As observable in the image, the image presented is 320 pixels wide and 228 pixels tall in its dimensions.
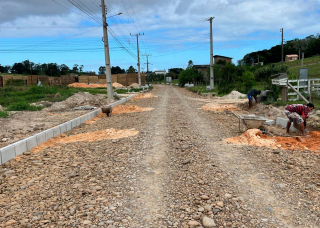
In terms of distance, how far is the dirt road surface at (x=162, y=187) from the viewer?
3.35 meters

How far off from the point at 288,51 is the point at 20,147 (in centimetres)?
8948

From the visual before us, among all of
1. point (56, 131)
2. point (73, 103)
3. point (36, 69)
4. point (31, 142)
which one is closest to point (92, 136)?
point (56, 131)

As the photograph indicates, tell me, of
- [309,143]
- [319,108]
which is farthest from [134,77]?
[309,143]

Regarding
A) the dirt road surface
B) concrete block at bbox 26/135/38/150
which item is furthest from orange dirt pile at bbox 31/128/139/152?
the dirt road surface

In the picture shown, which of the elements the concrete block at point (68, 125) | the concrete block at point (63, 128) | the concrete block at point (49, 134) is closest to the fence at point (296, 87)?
the concrete block at point (68, 125)

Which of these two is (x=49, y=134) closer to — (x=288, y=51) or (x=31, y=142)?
(x=31, y=142)

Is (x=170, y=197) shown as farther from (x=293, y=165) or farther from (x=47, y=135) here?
(x=47, y=135)

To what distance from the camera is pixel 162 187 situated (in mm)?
4227

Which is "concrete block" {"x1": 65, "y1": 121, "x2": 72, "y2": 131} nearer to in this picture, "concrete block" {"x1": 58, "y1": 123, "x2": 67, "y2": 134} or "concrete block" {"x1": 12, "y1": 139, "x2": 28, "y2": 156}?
"concrete block" {"x1": 58, "y1": 123, "x2": 67, "y2": 134}

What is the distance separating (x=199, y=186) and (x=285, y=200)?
3.87 feet

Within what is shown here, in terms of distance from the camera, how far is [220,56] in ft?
322

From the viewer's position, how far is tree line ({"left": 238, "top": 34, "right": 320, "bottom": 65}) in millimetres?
72438

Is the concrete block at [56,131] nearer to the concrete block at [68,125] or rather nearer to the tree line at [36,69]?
the concrete block at [68,125]

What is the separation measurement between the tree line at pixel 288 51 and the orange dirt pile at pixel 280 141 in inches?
2742
